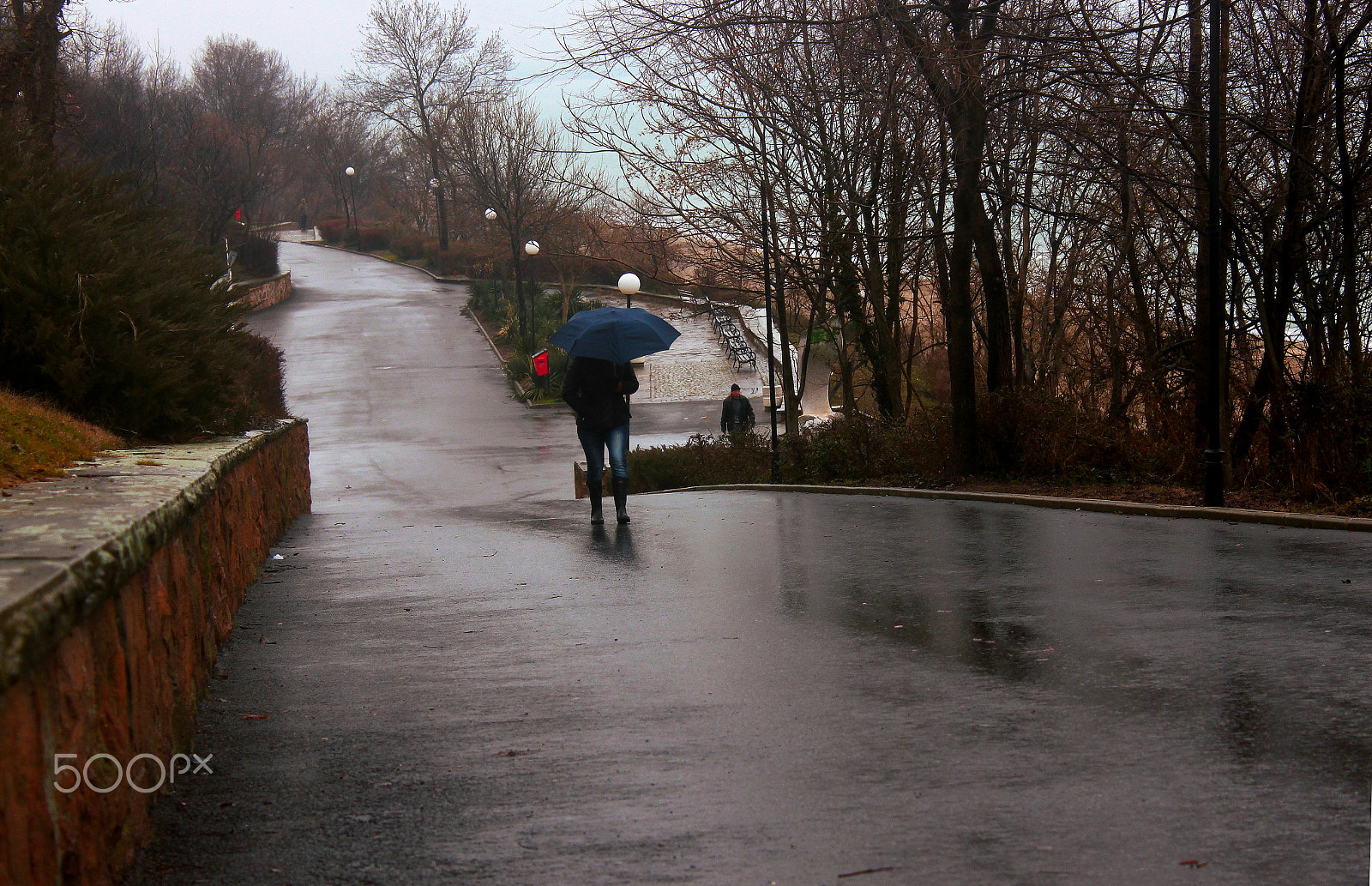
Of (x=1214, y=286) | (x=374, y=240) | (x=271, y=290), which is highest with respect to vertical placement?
(x=374, y=240)

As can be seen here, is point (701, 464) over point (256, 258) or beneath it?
beneath

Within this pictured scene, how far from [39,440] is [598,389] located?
5.97 meters

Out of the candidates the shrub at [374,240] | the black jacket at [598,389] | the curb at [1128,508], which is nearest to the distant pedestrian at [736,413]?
the curb at [1128,508]

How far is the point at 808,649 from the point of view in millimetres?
6191

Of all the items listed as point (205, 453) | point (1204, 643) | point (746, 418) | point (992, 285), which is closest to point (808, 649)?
point (1204, 643)

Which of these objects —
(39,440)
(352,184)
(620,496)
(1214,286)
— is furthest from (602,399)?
(352,184)

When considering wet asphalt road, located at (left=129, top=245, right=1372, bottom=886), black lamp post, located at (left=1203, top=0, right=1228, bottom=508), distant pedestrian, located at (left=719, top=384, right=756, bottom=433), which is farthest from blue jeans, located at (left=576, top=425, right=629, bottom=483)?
distant pedestrian, located at (left=719, top=384, right=756, bottom=433)

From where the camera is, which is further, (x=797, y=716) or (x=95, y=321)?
(x=95, y=321)

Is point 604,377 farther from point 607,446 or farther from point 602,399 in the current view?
point 607,446

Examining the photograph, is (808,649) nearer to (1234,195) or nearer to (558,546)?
(558,546)

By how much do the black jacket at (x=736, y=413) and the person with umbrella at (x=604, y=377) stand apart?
1481 cm

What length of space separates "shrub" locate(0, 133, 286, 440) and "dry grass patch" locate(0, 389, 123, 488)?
0.55 metres

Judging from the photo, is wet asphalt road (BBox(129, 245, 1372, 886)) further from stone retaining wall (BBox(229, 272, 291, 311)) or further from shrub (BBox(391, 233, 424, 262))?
shrub (BBox(391, 233, 424, 262))

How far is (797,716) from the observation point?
496cm
